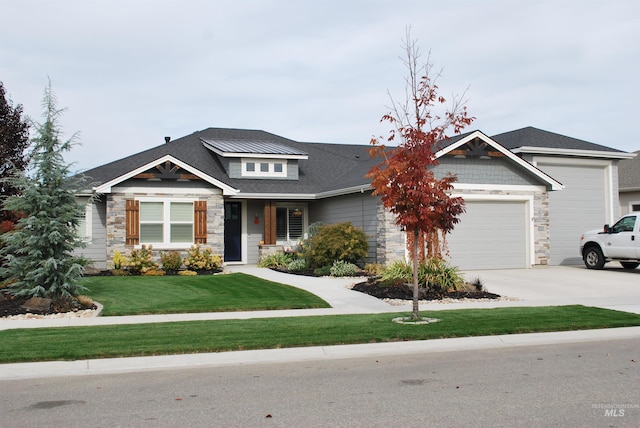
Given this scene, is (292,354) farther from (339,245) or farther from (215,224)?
(215,224)

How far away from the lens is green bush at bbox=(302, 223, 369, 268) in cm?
1936

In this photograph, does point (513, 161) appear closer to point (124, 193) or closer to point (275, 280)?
point (275, 280)

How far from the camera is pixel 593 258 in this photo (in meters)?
21.1

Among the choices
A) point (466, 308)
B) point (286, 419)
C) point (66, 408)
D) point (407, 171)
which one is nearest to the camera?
point (286, 419)

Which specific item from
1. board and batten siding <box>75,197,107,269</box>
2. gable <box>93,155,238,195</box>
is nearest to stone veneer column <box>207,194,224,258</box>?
gable <box>93,155,238,195</box>

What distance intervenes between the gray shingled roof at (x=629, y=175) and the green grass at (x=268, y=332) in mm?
17904

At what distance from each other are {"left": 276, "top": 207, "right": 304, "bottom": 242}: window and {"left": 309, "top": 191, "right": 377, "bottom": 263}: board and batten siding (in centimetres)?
54

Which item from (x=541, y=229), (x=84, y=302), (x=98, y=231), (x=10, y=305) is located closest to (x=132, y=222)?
(x=98, y=231)

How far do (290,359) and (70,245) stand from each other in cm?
732

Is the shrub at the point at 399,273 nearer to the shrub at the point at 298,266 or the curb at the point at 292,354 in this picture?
the shrub at the point at 298,266

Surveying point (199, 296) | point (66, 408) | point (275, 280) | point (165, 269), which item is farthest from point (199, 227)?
point (66, 408)

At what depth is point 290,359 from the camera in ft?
29.0

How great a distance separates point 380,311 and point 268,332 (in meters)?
3.43

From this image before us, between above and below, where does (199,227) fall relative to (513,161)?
below
